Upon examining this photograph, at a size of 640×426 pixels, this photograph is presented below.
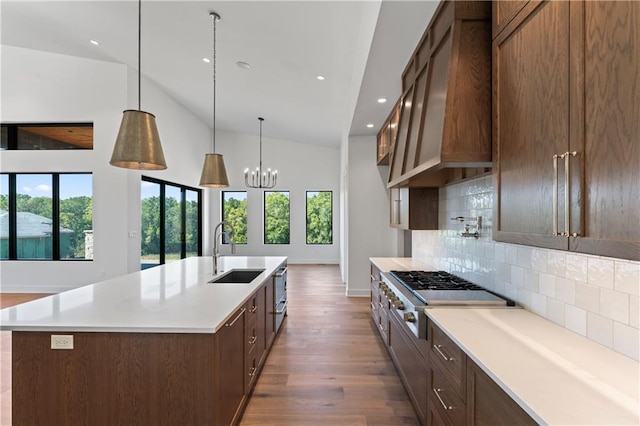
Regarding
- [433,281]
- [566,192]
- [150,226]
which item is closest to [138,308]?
[433,281]

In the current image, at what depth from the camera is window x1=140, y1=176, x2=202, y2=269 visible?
6.39m

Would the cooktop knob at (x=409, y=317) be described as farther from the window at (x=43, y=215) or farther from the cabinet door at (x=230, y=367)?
the window at (x=43, y=215)

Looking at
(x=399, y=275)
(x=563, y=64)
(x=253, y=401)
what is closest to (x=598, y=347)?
(x=563, y=64)

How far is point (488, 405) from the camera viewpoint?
1157mm

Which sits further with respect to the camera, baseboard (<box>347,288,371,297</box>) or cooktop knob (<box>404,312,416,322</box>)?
baseboard (<box>347,288,371,297</box>)

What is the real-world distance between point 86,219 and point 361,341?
5.60 metres

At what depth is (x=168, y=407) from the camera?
1637mm

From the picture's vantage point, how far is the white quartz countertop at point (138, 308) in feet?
5.32

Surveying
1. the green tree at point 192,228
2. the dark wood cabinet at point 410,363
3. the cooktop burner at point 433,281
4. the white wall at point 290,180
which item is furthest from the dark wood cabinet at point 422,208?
the green tree at point 192,228

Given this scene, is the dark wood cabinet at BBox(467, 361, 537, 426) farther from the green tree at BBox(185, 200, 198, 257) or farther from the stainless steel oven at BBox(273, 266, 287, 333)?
the green tree at BBox(185, 200, 198, 257)

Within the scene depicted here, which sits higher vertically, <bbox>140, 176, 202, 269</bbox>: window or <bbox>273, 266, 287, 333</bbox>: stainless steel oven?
<bbox>140, 176, 202, 269</bbox>: window

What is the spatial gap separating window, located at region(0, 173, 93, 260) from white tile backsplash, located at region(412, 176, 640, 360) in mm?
6573

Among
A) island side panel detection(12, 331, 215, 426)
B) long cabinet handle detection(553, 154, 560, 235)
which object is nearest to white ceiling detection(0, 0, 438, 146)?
long cabinet handle detection(553, 154, 560, 235)

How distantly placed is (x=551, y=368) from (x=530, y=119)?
981 mm
